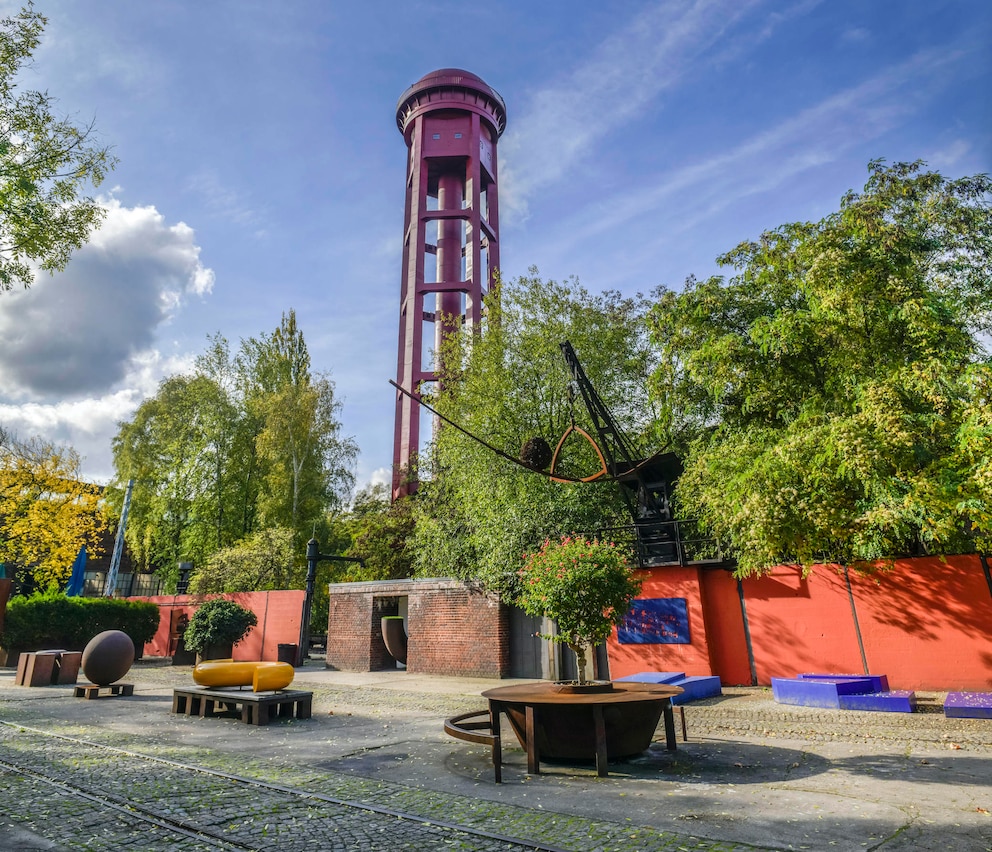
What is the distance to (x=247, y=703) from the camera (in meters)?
8.97

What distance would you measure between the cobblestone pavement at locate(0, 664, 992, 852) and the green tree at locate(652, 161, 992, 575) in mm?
3004

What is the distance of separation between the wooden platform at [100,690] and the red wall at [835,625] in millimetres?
10179

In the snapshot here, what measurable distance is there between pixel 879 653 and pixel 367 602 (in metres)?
13.3

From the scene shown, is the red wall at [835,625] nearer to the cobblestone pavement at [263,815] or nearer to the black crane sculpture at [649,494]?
the black crane sculpture at [649,494]

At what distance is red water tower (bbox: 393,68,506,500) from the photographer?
3195cm

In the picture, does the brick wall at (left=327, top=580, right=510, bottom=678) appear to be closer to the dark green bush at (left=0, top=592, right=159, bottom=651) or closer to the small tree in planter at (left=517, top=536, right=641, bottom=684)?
the dark green bush at (left=0, top=592, right=159, bottom=651)

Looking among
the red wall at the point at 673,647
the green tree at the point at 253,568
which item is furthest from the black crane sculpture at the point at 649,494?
the green tree at the point at 253,568

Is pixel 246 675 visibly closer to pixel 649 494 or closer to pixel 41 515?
pixel 649 494

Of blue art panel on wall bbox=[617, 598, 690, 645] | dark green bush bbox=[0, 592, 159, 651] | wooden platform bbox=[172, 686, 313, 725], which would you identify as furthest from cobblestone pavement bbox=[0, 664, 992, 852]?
dark green bush bbox=[0, 592, 159, 651]

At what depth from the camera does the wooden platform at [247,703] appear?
895cm

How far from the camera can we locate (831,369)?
1144 centimetres

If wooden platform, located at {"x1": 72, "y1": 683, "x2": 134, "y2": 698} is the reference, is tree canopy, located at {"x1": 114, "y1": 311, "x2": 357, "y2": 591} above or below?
above

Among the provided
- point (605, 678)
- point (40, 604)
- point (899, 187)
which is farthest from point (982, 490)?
point (40, 604)


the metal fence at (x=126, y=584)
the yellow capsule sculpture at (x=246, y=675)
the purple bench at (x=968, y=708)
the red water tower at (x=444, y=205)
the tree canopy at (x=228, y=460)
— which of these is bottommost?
the purple bench at (x=968, y=708)
